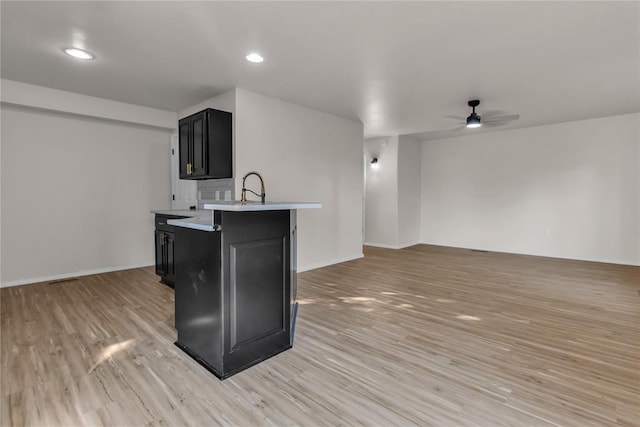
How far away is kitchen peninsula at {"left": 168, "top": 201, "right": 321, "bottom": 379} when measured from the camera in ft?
6.75

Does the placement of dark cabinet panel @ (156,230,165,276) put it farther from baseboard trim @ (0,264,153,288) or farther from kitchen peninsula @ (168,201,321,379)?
kitchen peninsula @ (168,201,321,379)

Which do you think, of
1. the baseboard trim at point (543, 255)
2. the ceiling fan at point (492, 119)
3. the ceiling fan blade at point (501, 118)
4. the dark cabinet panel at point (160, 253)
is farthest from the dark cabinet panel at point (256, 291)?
the baseboard trim at point (543, 255)

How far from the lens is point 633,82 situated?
3.85m

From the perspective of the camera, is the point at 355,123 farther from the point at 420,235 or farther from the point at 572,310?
the point at 572,310

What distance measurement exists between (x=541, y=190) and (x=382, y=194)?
308cm

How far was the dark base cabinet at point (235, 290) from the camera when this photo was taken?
2.06 metres

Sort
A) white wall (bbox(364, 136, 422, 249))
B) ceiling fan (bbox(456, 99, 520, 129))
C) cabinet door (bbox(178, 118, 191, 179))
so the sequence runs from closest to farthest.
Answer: cabinet door (bbox(178, 118, 191, 179)) → ceiling fan (bbox(456, 99, 520, 129)) → white wall (bbox(364, 136, 422, 249))

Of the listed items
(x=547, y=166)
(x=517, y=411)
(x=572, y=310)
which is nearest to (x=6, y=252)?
(x=517, y=411)

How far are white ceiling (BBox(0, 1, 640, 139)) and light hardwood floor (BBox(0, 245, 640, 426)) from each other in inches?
97.7

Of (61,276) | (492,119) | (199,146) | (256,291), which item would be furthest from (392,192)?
(61,276)

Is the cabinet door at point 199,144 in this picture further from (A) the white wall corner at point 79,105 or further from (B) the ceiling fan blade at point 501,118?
(B) the ceiling fan blade at point 501,118

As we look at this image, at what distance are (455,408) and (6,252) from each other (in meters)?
5.24

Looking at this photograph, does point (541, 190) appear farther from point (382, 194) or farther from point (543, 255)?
point (382, 194)

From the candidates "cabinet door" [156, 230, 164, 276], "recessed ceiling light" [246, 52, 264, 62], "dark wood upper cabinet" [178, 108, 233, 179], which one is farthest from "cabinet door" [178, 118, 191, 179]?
"recessed ceiling light" [246, 52, 264, 62]
